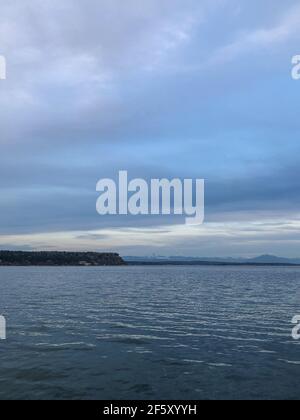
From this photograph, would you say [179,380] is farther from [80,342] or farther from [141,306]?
[141,306]

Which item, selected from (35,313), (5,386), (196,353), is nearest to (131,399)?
(5,386)

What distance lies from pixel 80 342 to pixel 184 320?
14.3 meters

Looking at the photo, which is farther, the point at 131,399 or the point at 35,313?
the point at 35,313

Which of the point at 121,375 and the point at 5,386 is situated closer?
the point at 5,386

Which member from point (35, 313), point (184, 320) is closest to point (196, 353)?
point (184, 320)

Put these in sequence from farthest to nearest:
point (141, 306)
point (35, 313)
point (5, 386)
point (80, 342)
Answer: point (141, 306)
point (35, 313)
point (80, 342)
point (5, 386)

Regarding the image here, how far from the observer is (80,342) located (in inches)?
1286

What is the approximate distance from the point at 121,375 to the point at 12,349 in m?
10.2

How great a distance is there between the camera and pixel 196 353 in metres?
29.1

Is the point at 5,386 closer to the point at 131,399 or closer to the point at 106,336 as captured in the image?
the point at 131,399
